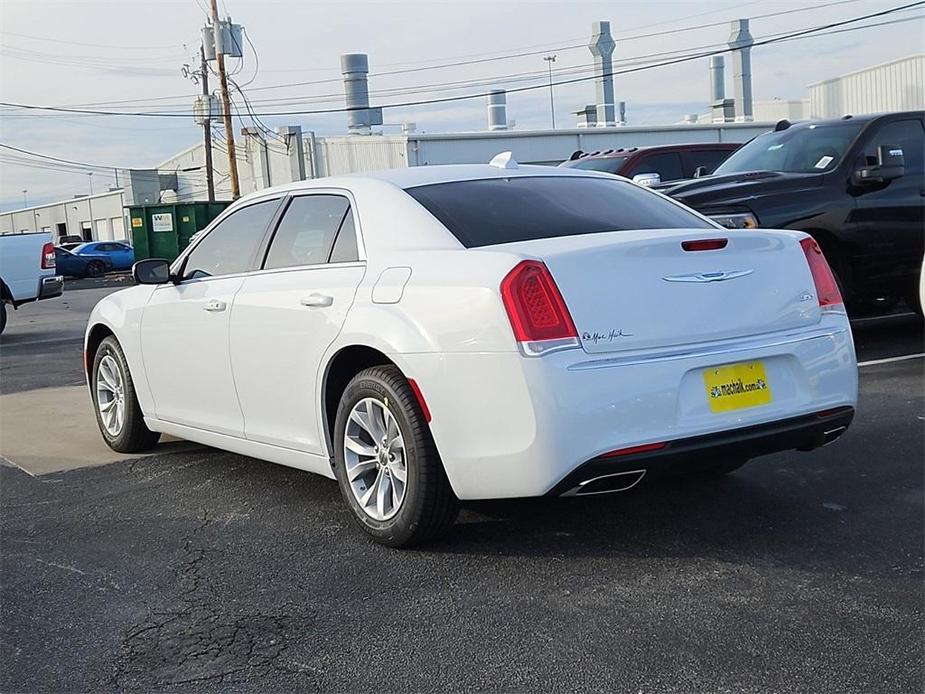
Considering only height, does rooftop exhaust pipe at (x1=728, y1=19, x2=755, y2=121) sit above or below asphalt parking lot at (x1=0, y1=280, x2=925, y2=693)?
above

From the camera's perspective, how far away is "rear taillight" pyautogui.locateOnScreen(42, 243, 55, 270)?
15.5 metres

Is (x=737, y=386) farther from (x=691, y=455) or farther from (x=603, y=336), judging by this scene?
(x=603, y=336)

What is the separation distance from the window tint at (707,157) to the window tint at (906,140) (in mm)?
3758

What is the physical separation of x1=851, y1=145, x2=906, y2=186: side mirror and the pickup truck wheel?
37.8 m

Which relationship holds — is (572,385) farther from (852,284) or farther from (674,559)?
(852,284)

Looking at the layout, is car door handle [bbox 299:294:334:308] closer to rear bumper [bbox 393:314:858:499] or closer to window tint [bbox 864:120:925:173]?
rear bumper [bbox 393:314:858:499]

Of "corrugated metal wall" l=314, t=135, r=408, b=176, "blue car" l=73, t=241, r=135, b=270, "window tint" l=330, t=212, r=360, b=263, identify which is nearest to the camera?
"window tint" l=330, t=212, r=360, b=263

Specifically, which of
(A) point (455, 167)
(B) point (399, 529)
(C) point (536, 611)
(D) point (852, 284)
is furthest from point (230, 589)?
(D) point (852, 284)

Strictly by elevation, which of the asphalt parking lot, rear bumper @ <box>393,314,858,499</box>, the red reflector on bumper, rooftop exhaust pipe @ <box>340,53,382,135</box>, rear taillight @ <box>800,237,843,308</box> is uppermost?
rooftop exhaust pipe @ <box>340,53,382,135</box>

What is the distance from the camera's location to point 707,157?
44.0 ft

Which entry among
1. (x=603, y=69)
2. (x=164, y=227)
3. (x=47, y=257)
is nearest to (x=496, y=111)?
(x=603, y=69)

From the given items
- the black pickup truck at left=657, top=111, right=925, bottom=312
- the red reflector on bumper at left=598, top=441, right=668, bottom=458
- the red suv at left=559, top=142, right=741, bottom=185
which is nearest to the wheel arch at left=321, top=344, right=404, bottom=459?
the red reflector on bumper at left=598, top=441, right=668, bottom=458

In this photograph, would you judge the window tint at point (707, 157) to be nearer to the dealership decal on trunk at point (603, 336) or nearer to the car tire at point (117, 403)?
the car tire at point (117, 403)

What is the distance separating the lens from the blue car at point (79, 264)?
137 ft
